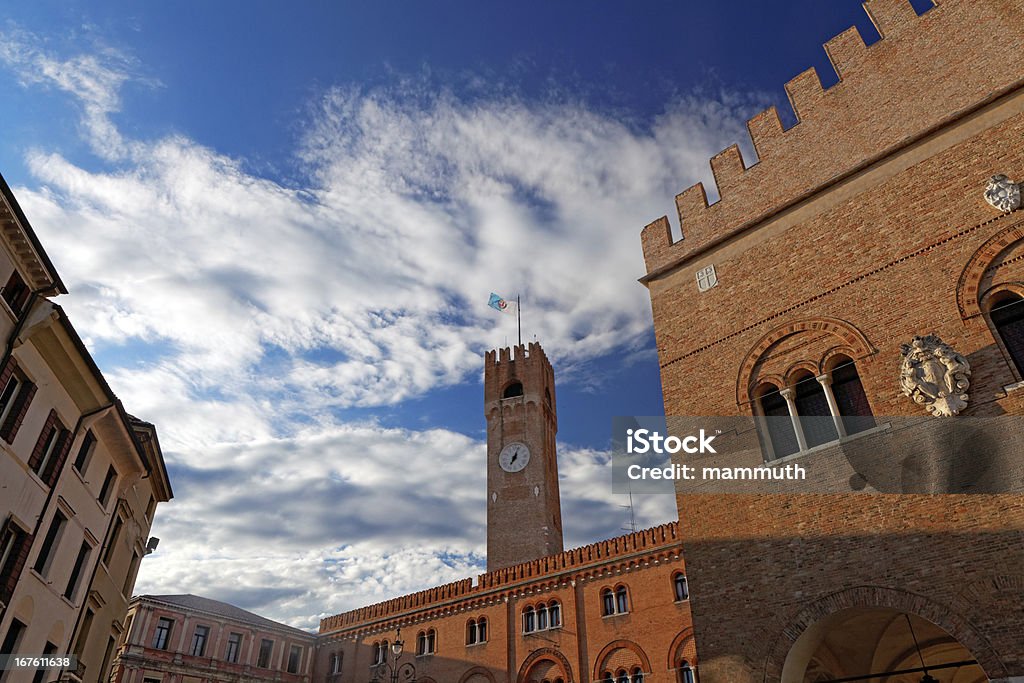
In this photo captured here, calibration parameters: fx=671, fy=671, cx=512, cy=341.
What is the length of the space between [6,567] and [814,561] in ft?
41.1

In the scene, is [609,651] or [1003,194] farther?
[609,651]

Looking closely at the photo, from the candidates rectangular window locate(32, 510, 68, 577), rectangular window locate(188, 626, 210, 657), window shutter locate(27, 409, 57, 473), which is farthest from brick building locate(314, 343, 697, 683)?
window shutter locate(27, 409, 57, 473)

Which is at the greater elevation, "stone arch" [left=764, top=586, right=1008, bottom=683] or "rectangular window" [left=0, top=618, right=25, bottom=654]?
"rectangular window" [left=0, top=618, right=25, bottom=654]

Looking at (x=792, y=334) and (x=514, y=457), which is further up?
(x=514, y=457)

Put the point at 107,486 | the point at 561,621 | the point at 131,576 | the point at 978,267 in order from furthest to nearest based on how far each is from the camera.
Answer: the point at 561,621 → the point at 131,576 → the point at 107,486 → the point at 978,267

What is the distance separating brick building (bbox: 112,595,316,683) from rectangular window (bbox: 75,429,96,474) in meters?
20.6

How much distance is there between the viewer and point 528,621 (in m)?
26.7

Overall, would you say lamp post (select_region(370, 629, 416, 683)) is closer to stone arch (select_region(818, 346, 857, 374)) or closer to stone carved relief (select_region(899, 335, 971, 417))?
stone arch (select_region(818, 346, 857, 374))

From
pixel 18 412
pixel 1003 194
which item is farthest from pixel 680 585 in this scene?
pixel 18 412

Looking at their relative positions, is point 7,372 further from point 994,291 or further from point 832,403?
point 994,291

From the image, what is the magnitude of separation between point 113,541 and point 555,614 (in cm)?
1601

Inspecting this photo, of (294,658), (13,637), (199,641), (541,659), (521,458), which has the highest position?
(521,458)

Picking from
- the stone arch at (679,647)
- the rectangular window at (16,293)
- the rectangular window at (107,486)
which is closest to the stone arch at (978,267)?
the rectangular window at (16,293)

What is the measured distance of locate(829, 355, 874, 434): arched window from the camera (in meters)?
9.35
